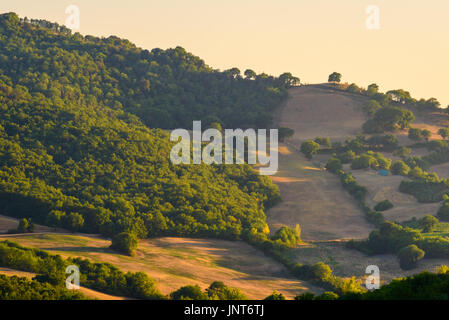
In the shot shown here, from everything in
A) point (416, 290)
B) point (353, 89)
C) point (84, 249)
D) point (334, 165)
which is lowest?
point (84, 249)

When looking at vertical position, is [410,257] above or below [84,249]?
below

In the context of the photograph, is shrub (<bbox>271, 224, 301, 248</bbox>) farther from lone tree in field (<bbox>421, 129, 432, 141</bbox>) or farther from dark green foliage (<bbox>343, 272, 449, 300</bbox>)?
lone tree in field (<bbox>421, 129, 432, 141</bbox>)

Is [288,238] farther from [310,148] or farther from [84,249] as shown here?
[310,148]

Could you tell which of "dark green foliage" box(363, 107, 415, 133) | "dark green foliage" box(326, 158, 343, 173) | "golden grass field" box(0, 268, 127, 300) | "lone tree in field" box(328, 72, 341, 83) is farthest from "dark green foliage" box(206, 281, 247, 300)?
"lone tree in field" box(328, 72, 341, 83)

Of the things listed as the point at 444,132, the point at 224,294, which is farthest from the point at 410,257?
the point at 444,132

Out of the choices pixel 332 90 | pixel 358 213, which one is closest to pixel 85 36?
pixel 332 90

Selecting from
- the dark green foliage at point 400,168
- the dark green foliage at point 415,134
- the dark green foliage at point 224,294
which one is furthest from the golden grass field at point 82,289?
the dark green foliage at point 415,134

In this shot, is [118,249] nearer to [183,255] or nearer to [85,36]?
[183,255]
